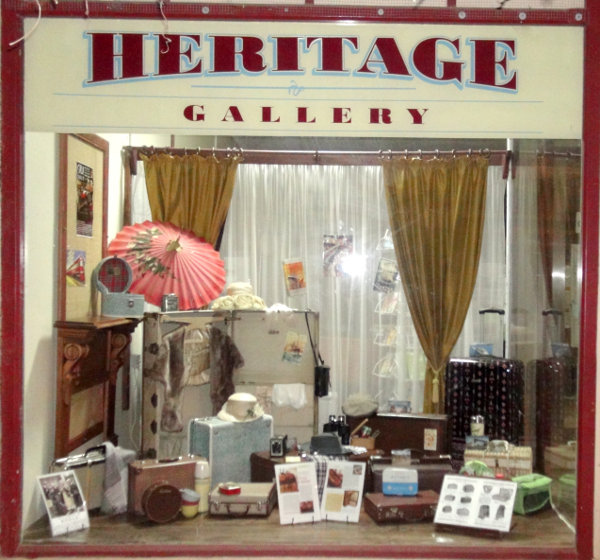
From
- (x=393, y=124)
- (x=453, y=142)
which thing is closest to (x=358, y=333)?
(x=453, y=142)

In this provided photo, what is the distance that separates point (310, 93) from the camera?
3.11 m

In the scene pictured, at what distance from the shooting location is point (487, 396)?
15.4ft

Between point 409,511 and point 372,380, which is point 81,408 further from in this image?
point 372,380

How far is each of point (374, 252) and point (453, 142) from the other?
998mm

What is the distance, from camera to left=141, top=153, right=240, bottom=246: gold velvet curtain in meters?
5.17

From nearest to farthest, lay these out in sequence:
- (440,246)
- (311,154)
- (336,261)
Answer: (440,246) → (311,154) → (336,261)

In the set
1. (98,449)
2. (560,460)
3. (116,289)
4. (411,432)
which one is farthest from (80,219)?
(560,460)

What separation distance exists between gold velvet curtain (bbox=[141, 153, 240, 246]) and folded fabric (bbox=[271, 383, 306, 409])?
1.28 m

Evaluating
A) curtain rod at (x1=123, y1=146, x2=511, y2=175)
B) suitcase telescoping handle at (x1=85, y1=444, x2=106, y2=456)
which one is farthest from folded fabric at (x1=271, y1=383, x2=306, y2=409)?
curtain rod at (x1=123, y1=146, x2=511, y2=175)

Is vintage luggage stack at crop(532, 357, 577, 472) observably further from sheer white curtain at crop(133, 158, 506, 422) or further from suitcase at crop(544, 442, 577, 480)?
sheer white curtain at crop(133, 158, 506, 422)

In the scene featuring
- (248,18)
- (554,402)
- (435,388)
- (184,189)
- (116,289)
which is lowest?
(435,388)

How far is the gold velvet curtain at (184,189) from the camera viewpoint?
204 inches

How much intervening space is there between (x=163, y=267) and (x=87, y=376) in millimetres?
979

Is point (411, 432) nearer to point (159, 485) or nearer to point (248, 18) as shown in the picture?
point (159, 485)
